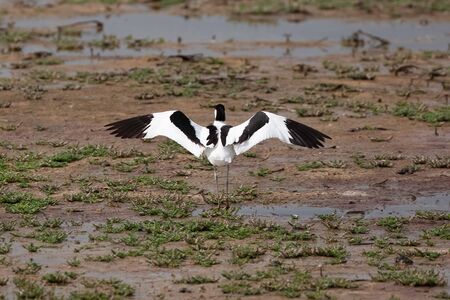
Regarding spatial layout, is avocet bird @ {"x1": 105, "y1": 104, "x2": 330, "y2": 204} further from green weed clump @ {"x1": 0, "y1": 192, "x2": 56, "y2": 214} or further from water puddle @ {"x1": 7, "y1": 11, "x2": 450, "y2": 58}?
water puddle @ {"x1": 7, "y1": 11, "x2": 450, "y2": 58}

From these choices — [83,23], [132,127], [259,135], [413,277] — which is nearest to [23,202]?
[132,127]

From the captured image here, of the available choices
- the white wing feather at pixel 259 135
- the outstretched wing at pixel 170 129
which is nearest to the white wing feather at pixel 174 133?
the outstretched wing at pixel 170 129

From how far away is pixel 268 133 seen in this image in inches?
396

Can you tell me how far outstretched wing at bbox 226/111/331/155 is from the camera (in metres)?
10.0

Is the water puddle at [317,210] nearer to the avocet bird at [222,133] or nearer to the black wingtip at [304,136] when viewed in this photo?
the avocet bird at [222,133]

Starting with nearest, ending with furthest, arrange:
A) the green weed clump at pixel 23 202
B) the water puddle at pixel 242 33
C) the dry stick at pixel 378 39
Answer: the green weed clump at pixel 23 202, the water puddle at pixel 242 33, the dry stick at pixel 378 39

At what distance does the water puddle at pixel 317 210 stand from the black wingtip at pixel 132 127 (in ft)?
3.16

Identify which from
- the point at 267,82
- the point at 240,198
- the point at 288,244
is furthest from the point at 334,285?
the point at 267,82

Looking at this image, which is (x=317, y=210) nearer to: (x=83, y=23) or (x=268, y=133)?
(x=268, y=133)

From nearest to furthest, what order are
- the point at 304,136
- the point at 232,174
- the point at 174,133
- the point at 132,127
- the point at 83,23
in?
the point at 304,136, the point at 174,133, the point at 132,127, the point at 232,174, the point at 83,23

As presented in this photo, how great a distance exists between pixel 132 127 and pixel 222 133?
900 mm

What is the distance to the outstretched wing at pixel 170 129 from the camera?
10203 mm

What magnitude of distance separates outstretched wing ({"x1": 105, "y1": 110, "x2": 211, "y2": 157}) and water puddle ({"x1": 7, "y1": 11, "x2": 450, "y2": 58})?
8.08 m

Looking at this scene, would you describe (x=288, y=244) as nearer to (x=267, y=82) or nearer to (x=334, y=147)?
(x=334, y=147)
